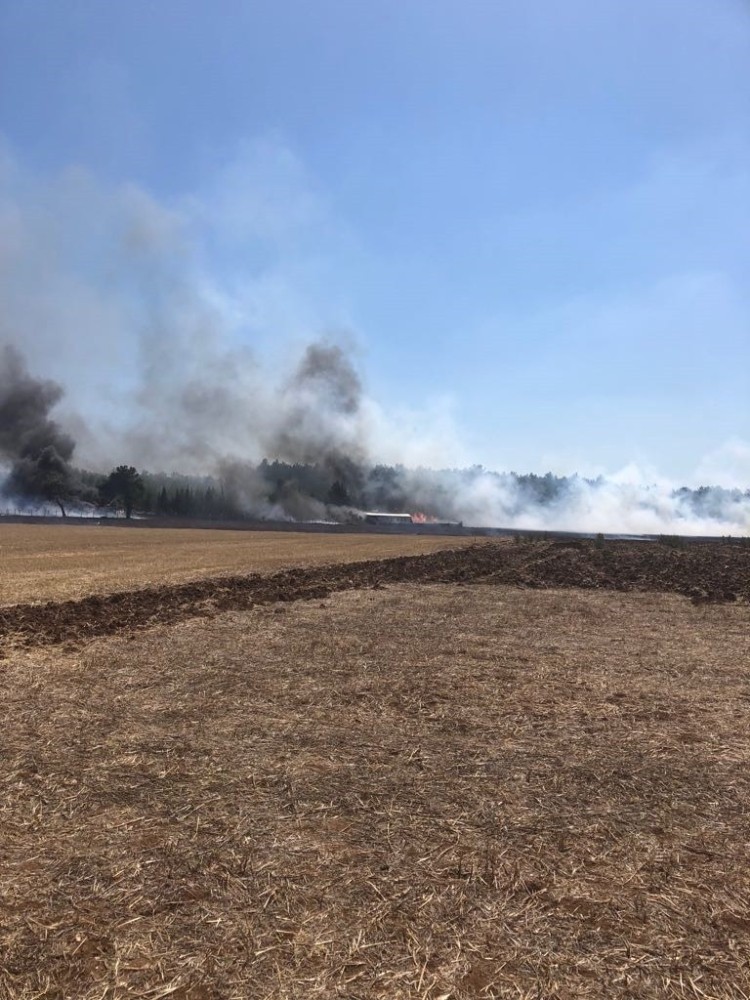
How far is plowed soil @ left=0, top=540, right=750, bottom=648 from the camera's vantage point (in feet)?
61.3

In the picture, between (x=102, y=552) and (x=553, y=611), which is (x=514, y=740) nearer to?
(x=553, y=611)

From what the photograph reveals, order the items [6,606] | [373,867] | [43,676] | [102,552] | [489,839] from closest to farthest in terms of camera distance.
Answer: [373,867]
[489,839]
[43,676]
[6,606]
[102,552]

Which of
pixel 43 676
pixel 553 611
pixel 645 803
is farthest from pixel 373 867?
pixel 553 611

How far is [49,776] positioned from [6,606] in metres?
16.1

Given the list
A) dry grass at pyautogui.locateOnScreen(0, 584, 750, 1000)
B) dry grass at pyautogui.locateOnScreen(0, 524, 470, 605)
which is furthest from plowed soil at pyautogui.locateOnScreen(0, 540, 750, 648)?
dry grass at pyautogui.locateOnScreen(0, 584, 750, 1000)

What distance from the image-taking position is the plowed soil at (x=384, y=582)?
18.7 meters

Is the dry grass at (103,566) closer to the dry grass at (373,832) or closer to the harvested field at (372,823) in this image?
the harvested field at (372,823)

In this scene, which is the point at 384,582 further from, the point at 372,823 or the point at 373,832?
the point at 373,832

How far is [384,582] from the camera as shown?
31203 mm

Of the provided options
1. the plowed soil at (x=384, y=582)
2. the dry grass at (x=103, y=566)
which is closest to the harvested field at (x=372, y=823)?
the plowed soil at (x=384, y=582)

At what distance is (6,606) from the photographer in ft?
70.6

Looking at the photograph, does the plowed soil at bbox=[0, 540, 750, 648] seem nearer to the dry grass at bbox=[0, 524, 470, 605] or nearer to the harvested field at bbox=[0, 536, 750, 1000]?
the dry grass at bbox=[0, 524, 470, 605]

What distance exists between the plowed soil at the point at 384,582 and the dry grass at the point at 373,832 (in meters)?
5.84

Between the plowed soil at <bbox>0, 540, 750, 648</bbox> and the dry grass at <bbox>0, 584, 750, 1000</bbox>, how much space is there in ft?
19.2
